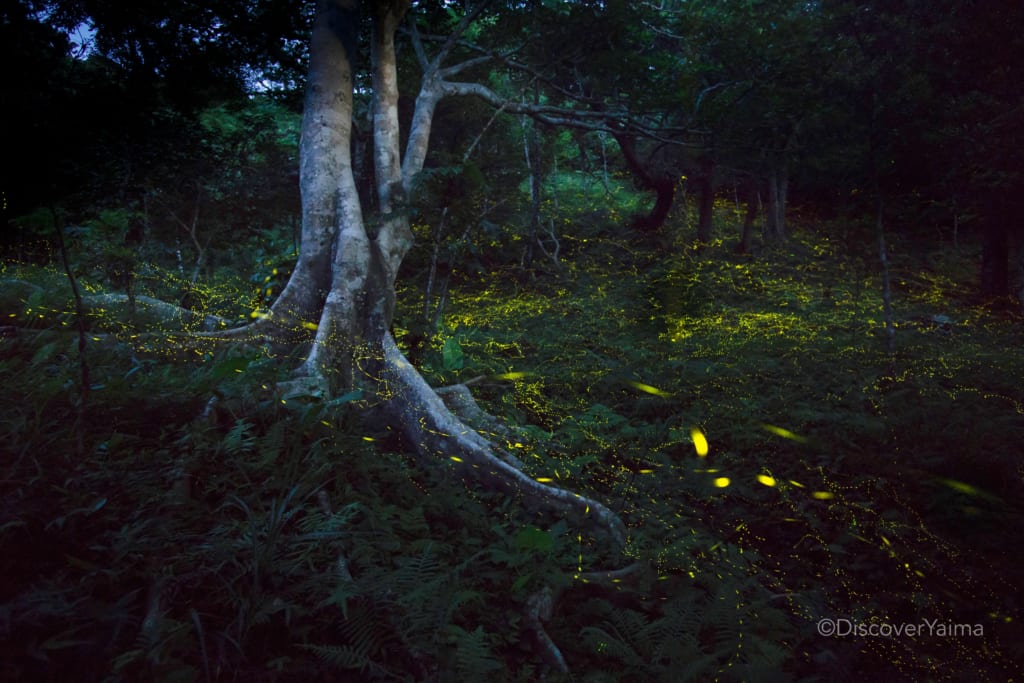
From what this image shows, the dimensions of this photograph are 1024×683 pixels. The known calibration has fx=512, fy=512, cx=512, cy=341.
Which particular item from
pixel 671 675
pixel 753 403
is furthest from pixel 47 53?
pixel 753 403

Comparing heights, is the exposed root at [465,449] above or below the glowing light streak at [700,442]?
above

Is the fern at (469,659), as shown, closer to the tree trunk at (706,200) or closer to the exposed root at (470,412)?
the exposed root at (470,412)

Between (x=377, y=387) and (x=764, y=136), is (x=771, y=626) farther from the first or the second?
(x=764, y=136)


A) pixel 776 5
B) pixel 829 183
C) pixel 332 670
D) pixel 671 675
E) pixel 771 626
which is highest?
pixel 776 5

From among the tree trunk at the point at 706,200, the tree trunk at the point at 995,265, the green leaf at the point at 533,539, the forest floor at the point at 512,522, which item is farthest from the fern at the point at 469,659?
the tree trunk at the point at 995,265

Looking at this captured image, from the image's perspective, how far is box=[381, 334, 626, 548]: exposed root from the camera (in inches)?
163

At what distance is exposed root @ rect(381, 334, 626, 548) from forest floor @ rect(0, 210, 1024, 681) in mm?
Result: 200

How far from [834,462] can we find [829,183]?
5.77 m

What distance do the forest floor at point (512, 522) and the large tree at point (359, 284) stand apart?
14.4 inches

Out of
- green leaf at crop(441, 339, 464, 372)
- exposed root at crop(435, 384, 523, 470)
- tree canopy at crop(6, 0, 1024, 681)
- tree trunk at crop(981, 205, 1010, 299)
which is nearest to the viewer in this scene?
tree canopy at crop(6, 0, 1024, 681)

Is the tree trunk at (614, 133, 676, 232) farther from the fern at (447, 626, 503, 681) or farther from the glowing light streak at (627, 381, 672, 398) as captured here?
the fern at (447, 626, 503, 681)

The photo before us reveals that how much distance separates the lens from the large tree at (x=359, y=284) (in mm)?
4730

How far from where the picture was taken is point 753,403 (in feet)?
21.2

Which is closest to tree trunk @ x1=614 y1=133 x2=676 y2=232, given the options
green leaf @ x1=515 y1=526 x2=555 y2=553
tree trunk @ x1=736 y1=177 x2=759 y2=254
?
tree trunk @ x1=736 y1=177 x2=759 y2=254
